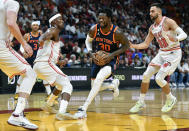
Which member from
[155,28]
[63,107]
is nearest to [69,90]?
[63,107]

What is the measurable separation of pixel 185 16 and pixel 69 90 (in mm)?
20222

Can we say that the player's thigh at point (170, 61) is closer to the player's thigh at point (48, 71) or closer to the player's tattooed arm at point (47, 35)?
the player's thigh at point (48, 71)

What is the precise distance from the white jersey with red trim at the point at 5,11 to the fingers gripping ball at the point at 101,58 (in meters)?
2.19

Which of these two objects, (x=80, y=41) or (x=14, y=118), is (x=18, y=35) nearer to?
(x=14, y=118)

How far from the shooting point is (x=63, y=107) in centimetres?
677

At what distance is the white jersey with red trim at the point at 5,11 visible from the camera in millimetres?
5395

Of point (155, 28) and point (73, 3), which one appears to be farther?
point (73, 3)

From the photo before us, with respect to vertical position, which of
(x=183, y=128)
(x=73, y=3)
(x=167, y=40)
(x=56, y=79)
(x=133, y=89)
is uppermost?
(x=73, y=3)

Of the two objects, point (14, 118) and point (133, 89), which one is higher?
point (14, 118)

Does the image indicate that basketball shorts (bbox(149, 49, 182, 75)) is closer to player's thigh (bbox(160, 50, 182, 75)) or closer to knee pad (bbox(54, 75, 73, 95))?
player's thigh (bbox(160, 50, 182, 75))

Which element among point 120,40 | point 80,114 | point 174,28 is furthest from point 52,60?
point 174,28

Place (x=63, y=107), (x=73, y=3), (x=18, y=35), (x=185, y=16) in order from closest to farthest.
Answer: (x=18, y=35)
(x=63, y=107)
(x=73, y=3)
(x=185, y=16)

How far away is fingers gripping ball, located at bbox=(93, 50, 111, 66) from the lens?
23.8ft

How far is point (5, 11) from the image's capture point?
5477mm
